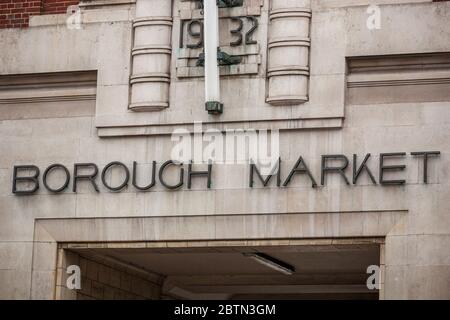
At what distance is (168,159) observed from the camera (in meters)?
21.9

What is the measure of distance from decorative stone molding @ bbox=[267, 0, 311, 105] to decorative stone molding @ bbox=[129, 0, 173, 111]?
1.72m

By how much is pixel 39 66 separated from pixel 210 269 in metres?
5.12

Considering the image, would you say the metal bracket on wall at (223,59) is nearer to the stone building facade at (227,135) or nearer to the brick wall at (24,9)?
the stone building facade at (227,135)

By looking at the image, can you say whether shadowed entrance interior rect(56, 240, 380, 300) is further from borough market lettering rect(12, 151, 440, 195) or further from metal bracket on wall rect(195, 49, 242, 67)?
metal bracket on wall rect(195, 49, 242, 67)

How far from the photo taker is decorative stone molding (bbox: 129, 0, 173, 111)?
22.1 m

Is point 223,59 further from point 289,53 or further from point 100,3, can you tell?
point 100,3

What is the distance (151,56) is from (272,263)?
435 cm

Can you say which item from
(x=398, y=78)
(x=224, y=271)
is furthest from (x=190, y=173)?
(x=224, y=271)

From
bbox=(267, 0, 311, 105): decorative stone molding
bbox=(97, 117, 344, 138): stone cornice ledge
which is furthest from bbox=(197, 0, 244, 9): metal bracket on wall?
bbox=(97, 117, 344, 138): stone cornice ledge

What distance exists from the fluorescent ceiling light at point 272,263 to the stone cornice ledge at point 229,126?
91.2 inches

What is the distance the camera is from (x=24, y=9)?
23.4m
